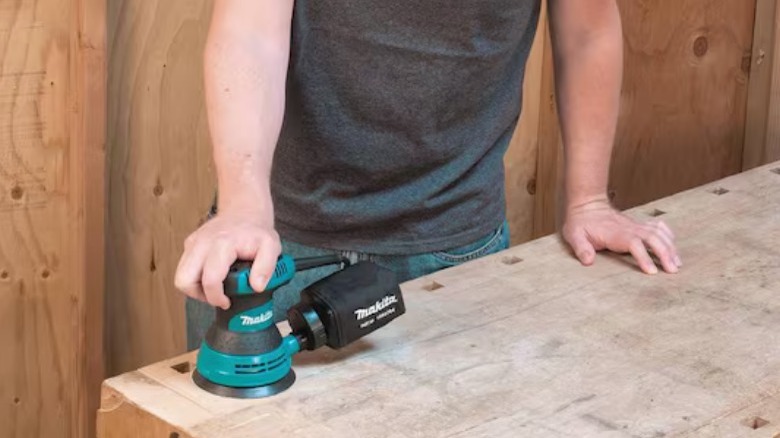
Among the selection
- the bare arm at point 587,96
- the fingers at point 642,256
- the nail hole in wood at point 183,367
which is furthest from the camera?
the bare arm at point 587,96

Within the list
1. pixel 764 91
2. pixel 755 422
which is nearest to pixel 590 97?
pixel 755 422

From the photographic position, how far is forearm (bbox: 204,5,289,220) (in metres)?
1.51

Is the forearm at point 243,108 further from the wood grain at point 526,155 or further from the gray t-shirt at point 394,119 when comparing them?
the wood grain at point 526,155

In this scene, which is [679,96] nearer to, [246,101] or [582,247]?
[582,247]

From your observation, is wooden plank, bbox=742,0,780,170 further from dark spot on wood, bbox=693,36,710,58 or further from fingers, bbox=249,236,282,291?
fingers, bbox=249,236,282,291

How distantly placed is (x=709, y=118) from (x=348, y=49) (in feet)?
4.88

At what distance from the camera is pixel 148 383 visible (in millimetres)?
1419

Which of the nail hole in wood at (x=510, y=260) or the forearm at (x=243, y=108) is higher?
the forearm at (x=243, y=108)

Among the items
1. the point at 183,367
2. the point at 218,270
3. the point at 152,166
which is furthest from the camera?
the point at 152,166

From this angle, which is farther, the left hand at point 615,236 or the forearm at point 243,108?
the left hand at point 615,236

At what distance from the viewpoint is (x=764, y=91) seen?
293 cm

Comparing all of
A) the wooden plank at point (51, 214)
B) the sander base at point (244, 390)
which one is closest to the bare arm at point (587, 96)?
the sander base at point (244, 390)

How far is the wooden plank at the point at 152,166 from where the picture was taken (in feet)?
7.89

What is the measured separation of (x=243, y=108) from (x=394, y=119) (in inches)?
11.1
